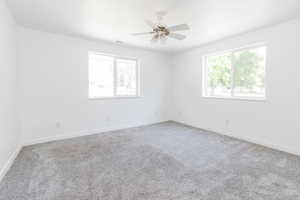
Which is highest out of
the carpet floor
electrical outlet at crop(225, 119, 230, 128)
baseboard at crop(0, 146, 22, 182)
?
electrical outlet at crop(225, 119, 230, 128)

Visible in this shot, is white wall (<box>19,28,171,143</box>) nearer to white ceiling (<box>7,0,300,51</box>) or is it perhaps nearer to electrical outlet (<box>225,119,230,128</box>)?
white ceiling (<box>7,0,300,51</box>)

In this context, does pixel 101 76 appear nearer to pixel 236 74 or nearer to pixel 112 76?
pixel 112 76

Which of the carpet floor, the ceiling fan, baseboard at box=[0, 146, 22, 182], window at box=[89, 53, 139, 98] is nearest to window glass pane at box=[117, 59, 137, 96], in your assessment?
window at box=[89, 53, 139, 98]

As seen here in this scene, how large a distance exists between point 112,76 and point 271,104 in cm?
395

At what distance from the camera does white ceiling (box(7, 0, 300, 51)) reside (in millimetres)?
2225

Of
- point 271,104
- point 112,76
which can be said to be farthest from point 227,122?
point 112,76

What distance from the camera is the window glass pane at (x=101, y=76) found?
4035 millimetres

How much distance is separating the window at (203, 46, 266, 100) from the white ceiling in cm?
61

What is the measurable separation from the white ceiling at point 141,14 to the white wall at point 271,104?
301 millimetres

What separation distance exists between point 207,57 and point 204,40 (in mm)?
640

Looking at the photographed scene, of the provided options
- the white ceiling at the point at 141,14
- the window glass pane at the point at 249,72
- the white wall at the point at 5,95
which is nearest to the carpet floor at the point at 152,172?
the white wall at the point at 5,95

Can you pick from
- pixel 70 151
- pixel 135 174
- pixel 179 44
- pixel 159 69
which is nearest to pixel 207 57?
pixel 179 44

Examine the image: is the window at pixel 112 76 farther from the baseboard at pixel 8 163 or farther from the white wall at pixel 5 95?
the baseboard at pixel 8 163

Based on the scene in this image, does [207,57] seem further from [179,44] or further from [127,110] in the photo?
[127,110]
